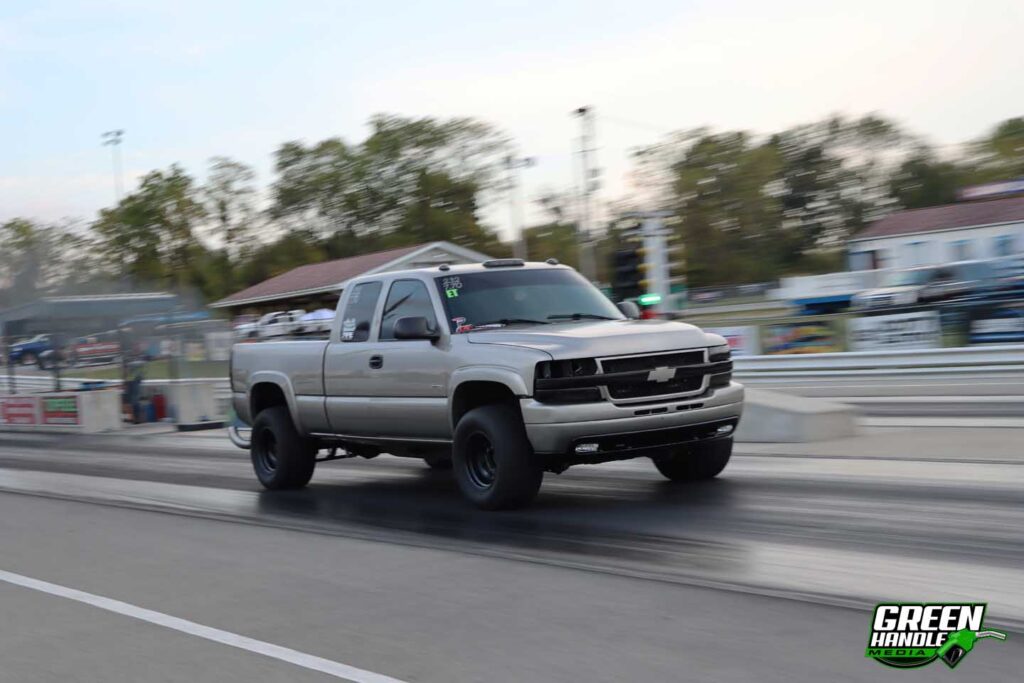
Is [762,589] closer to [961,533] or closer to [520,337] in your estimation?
[961,533]

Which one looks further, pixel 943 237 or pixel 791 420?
pixel 943 237

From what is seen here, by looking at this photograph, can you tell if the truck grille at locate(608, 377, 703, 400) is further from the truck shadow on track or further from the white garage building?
the white garage building

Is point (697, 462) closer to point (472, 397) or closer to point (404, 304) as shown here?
point (472, 397)

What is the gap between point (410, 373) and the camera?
374 inches

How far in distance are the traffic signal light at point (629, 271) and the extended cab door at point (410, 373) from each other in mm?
6937

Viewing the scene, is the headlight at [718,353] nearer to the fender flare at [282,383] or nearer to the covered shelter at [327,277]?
the fender flare at [282,383]

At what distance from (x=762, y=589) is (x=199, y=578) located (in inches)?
140

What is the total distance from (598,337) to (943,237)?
2014 inches

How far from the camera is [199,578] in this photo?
736 centimetres

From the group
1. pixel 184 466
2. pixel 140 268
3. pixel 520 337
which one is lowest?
pixel 184 466

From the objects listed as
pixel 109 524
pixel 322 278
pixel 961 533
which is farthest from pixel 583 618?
pixel 322 278

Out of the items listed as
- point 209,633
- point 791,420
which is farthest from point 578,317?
point 209,633

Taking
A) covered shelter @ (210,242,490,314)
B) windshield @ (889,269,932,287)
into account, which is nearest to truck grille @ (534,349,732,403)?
windshield @ (889,269,932,287)

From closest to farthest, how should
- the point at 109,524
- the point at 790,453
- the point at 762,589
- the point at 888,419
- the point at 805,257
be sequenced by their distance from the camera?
the point at 762,589 → the point at 109,524 → the point at 790,453 → the point at 888,419 → the point at 805,257
